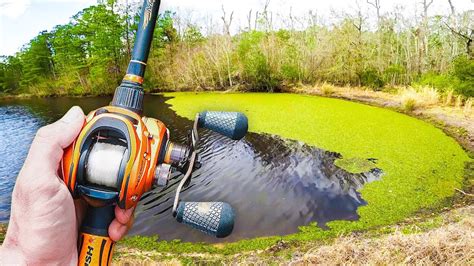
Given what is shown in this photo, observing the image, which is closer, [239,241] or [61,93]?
[239,241]

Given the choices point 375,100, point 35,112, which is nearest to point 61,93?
point 35,112

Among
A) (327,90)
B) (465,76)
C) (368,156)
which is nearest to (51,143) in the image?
(368,156)

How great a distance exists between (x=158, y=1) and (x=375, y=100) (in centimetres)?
1171

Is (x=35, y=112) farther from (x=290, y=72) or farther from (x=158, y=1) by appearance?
(x=158, y=1)

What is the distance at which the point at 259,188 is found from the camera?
5.05m

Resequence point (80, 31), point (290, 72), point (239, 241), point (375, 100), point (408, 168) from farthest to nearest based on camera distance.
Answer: point (80, 31) < point (290, 72) < point (375, 100) < point (408, 168) < point (239, 241)

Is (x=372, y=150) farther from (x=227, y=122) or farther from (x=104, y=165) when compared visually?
(x=104, y=165)

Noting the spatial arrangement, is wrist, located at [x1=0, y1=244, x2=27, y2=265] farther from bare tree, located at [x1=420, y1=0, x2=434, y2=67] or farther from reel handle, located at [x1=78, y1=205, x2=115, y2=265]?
bare tree, located at [x1=420, y1=0, x2=434, y2=67]

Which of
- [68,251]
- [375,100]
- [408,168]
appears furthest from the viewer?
[375,100]

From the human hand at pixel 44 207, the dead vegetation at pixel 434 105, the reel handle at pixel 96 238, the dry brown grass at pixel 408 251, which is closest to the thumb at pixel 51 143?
the human hand at pixel 44 207

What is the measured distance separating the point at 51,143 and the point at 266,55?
15.2m

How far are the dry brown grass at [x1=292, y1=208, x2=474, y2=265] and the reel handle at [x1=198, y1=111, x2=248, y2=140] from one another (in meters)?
2.05

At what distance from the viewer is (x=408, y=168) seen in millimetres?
5477

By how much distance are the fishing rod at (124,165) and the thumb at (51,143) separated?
18 millimetres
